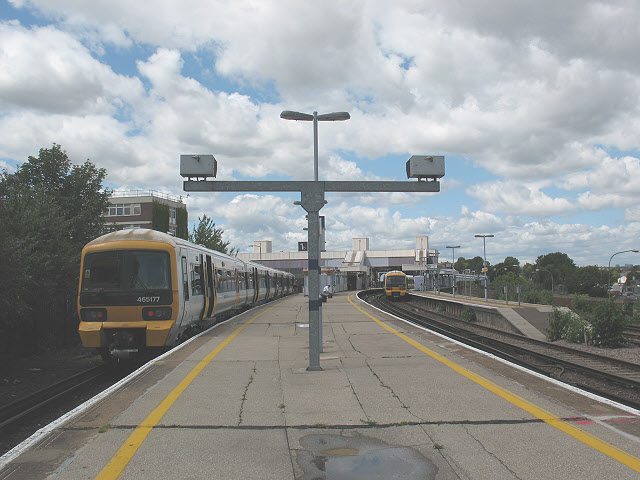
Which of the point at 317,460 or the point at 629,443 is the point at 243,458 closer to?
the point at 317,460

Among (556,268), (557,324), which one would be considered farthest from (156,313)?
(556,268)

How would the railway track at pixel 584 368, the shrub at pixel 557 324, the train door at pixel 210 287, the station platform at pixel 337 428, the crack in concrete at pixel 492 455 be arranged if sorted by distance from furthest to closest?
the shrub at pixel 557 324
the train door at pixel 210 287
the railway track at pixel 584 368
the station platform at pixel 337 428
the crack in concrete at pixel 492 455

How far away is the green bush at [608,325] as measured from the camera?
1752cm

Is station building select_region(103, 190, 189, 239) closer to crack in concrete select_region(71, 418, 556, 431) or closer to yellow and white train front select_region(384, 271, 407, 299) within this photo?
yellow and white train front select_region(384, 271, 407, 299)

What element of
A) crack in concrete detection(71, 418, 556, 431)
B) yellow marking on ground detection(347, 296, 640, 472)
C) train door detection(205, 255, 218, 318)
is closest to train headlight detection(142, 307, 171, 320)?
train door detection(205, 255, 218, 318)

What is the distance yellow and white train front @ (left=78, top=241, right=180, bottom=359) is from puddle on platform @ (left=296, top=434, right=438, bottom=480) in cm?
695

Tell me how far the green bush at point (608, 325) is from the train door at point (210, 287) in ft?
40.8

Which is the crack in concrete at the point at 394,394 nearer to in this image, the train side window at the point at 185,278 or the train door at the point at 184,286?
the train door at the point at 184,286

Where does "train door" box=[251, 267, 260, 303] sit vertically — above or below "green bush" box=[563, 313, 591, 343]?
above

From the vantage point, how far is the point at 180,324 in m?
12.1

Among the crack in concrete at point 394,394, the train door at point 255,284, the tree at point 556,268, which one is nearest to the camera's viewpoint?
the crack in concrete at point 394,394

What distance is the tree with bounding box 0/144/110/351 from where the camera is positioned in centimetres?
1372

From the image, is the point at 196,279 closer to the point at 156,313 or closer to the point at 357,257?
the point at 156,313

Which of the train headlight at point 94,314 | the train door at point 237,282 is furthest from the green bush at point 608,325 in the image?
the train headlight at point 94,314
